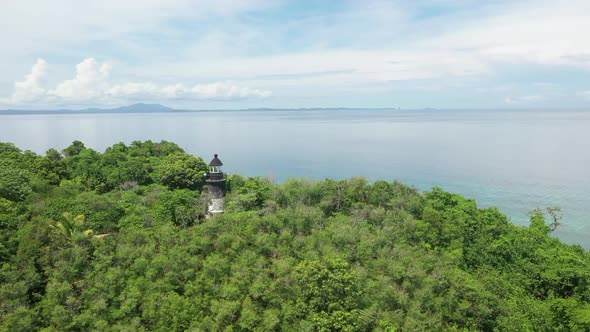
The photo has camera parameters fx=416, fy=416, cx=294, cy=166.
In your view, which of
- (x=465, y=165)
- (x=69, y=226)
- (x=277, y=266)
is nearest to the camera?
(x=277, y=266)

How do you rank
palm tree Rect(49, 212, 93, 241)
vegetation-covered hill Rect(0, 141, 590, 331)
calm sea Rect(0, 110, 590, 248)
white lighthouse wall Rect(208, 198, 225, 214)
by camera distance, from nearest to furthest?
vegetation-covered hill Rect(0, 141, 590, 331), palm tree Rect(49, 212, 93, 241), white lighthouse wall Rect(208, 198, 225, 214), calm sea Rect(0, 110, 590, 248)

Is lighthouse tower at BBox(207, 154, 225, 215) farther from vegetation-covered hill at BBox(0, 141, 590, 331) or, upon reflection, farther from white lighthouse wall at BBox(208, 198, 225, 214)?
vegetation-covered hill at BBox(0, 141, 590, 331)

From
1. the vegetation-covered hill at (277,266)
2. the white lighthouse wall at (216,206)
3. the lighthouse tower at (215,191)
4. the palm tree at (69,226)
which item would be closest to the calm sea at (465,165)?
the lighthouse tower at (215,191)

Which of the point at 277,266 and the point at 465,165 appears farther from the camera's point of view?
the point at 465,165

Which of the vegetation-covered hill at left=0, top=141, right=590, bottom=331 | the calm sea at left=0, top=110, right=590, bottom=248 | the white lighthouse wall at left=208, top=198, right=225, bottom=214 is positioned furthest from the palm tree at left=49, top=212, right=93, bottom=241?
the calm sea at left=0, top=110, right=590, bottom=248

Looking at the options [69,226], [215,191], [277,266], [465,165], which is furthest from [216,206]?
[465,165]

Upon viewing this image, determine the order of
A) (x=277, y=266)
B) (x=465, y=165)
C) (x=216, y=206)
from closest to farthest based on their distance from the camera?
(x=277, y=266) → (x=216, y=206) → (x=465, y=165)

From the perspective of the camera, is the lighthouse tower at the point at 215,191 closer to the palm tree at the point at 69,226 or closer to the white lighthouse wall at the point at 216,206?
the white lighthouse wall at the point at 216,206

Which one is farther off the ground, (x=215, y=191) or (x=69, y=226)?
(x=215, y=191)

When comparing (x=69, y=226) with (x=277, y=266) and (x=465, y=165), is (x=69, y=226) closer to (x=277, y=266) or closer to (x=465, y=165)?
(x=277, y=266)
